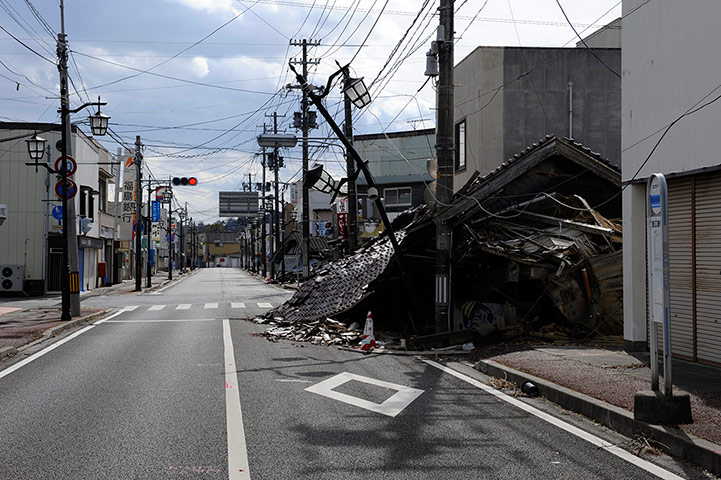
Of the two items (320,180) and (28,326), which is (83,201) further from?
(320,180)

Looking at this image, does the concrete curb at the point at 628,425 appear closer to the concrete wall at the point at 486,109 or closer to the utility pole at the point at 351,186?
the concrete wall at the point at 486,109

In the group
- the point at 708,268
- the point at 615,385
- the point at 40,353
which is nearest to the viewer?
the point at 615,385

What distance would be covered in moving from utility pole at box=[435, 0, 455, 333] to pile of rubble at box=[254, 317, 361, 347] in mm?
2002

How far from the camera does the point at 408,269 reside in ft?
53.6

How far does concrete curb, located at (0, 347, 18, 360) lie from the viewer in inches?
467

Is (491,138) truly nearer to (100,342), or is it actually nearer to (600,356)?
(600,356)

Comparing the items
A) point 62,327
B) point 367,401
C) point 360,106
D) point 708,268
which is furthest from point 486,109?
point 367,401

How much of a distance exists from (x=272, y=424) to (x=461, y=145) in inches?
707

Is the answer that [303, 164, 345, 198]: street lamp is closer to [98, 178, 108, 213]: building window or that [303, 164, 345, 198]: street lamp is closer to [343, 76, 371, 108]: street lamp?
[343, 76, 371, 108]: street lamp

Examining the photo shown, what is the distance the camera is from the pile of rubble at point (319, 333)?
14.3 metres

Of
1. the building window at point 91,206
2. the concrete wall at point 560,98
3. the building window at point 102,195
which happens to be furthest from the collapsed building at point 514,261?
the building window at point 102,195

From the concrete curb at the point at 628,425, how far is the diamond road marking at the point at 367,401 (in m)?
1.67

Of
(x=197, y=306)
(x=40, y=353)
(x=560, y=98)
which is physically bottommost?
(x=197, y=306)

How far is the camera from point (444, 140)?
543 inches
